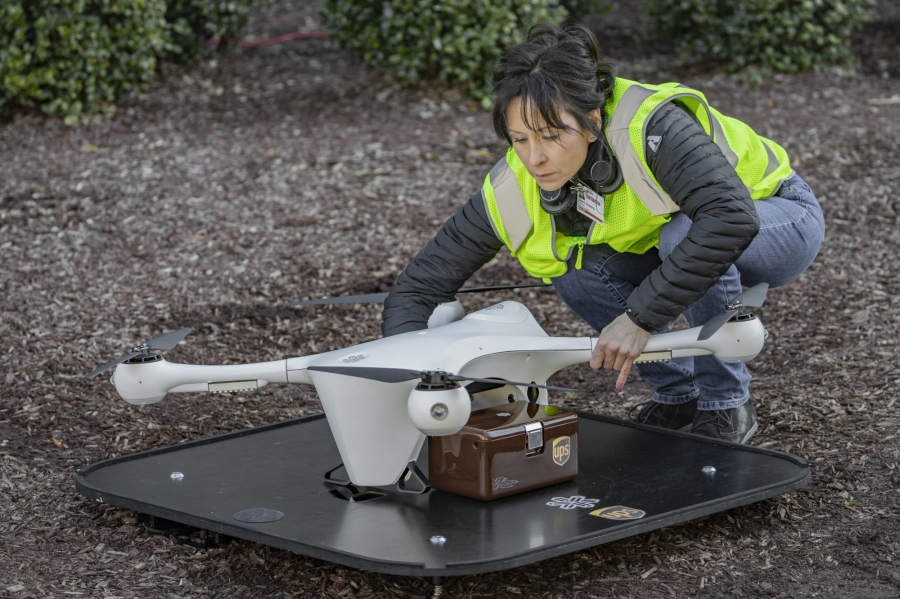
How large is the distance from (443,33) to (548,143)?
12.3 feet

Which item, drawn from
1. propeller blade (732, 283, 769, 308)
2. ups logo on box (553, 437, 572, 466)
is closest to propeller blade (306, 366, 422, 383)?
ups logo on box (553, 437, 572, 466)

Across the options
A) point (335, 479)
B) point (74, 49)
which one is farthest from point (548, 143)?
point (74, 49)

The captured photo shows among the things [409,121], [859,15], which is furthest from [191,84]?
[859,15]

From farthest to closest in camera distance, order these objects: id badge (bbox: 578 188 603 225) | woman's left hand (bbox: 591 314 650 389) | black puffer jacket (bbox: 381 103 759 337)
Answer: id badge (bbox: 578 188 603 225)
woman's left hand (bbox: 591 314 650 389)
black puffer jacket (bbox: 381 103 759 337)

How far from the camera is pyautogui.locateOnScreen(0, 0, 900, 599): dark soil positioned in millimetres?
2512

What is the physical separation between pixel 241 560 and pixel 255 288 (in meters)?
2.04

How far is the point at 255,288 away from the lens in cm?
447

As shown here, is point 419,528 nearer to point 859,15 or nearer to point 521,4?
point 521,4

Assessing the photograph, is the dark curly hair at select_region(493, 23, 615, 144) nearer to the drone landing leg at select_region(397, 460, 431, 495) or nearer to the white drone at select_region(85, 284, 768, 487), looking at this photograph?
the white drone at select_region(85, 284, 768, 487)

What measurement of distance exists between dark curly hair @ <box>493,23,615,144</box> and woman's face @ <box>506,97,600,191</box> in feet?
0.04

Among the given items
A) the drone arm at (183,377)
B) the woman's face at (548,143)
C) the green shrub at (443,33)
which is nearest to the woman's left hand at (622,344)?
the woman's face at (548,143)

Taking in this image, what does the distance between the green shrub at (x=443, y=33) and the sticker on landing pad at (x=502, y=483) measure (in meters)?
3.63

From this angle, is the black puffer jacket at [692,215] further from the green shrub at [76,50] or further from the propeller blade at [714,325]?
the green shrub at [76,50]

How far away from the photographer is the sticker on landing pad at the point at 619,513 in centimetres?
242
